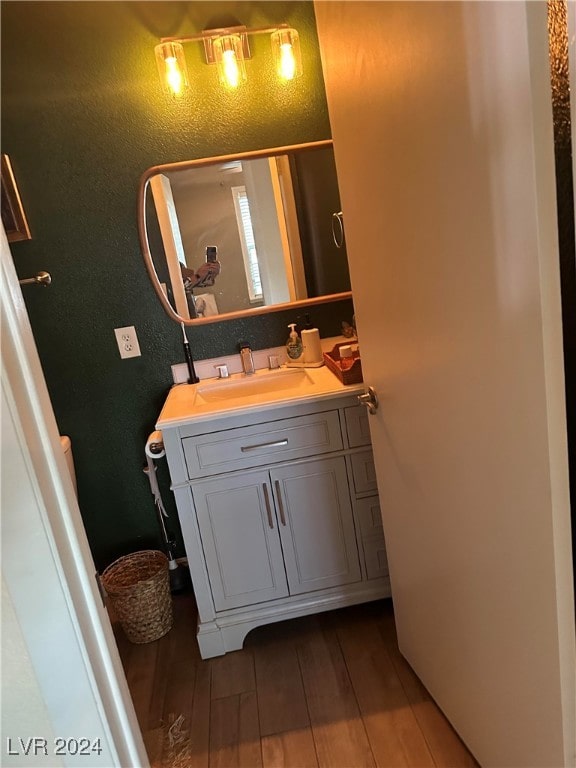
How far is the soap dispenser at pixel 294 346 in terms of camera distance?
2.25 metres

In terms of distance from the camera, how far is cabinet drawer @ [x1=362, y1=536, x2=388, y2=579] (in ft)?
6.54

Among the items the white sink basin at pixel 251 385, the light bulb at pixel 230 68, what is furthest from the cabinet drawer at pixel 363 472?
the light bulb at pixel 230 68

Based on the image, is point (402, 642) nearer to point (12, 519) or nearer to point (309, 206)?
point (12, 519)

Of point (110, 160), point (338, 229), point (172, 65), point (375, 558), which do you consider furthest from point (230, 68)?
point (375, 558)

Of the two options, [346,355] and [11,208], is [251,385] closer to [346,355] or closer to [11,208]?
[346,355]

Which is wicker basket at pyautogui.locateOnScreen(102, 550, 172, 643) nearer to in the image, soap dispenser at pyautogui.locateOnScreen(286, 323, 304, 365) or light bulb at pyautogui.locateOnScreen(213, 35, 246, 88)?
soap dispenser at pyautogui.locateOnScreen(286, 323, 304, 365)

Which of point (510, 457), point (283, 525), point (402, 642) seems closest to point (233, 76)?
point (283, 525)

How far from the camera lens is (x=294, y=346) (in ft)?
7.37

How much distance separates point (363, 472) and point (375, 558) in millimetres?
324

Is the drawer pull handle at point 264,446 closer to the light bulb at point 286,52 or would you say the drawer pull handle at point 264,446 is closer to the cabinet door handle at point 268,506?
the cabinet door handle at point 268,506

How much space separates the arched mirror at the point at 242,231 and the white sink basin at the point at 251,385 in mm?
254

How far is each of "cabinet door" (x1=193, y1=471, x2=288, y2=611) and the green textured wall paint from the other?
54 cm

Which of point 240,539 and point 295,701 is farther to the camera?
point 240,539

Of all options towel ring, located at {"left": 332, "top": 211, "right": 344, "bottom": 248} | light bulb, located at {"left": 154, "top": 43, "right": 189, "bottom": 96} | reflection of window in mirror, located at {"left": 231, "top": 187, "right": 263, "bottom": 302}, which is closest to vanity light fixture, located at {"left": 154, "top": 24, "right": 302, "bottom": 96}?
light bulb, located at {"left": 154, "top": 43, "right": 189, "bottom": 96}
